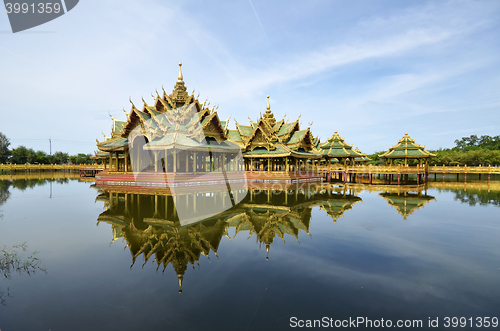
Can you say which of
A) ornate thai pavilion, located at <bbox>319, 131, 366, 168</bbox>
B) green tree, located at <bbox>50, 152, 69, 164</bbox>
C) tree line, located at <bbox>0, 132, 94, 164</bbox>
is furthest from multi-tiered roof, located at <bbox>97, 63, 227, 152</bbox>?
green tree, located at <bbox>50, 152, 69, 164</bbox>

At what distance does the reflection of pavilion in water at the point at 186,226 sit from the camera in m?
5.95

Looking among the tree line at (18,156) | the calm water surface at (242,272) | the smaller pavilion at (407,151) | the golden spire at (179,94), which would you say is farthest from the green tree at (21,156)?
the smaller pavilion at (407,151)

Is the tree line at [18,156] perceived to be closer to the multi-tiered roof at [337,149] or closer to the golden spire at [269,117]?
the golden spire at [269,117]

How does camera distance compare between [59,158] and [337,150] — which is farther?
[59,158]

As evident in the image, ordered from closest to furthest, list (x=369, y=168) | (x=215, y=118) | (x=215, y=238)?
(x=215, y=238) → (x=215, y=118) → (x=369, y=168)

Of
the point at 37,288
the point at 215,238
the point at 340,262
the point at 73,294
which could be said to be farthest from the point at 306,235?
the point at 37,288

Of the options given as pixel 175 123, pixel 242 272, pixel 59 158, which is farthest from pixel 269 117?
pixel 59 158

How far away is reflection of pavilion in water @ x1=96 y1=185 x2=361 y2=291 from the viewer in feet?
19.5

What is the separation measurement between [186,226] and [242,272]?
3727 millimetres

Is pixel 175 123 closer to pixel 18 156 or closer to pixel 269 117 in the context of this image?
pixel 269 117

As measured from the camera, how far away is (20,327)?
3.30 meters

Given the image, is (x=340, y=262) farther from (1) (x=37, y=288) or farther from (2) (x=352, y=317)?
(1) (x=37, y=288)

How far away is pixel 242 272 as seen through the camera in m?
5.03

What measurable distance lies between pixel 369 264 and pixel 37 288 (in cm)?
674
